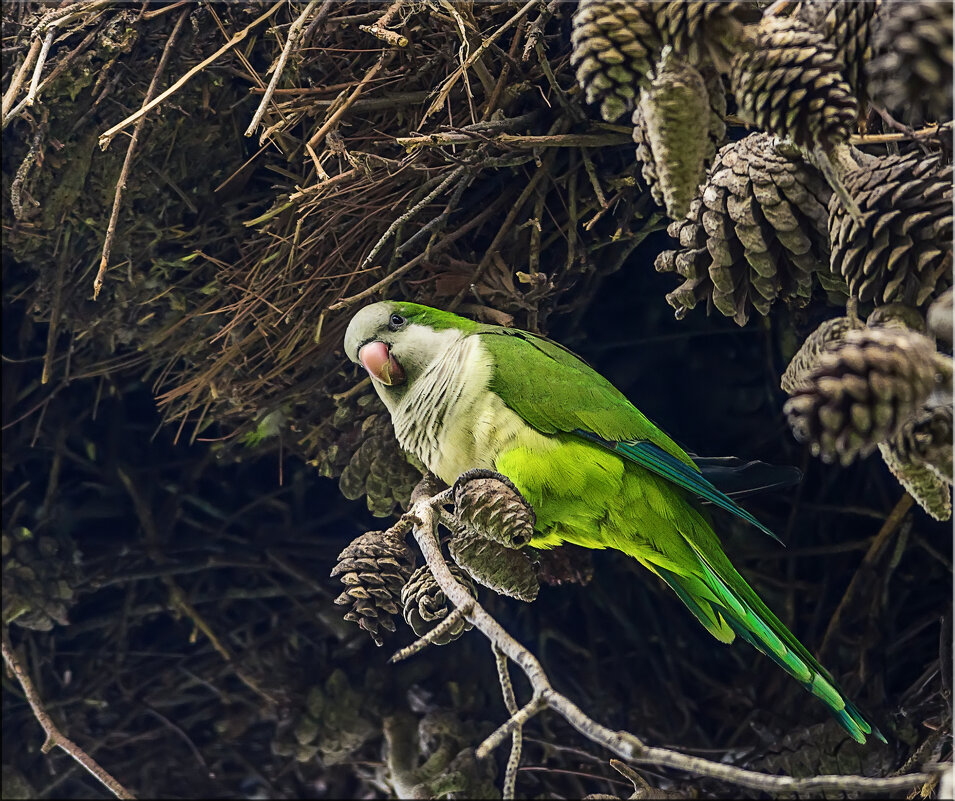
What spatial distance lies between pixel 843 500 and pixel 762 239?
2.18 feet

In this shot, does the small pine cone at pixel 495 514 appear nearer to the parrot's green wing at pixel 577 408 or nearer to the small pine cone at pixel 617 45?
the parrot's green wing at pixel 577 408

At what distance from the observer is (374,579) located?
3.15 ft

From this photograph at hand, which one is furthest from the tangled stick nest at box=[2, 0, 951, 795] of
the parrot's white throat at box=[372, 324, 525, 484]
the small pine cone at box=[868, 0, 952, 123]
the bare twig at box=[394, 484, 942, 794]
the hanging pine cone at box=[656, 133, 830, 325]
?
the bare twig at box=[394, 484, 942, 794]

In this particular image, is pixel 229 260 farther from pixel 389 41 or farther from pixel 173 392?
pixel 389 41

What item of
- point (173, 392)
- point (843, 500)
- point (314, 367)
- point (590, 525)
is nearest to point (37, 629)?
point (173, 392)

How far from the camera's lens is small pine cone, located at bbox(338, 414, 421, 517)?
1249 mm

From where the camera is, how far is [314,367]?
1.33 meters

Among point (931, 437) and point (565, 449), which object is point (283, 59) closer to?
point (565, 449)

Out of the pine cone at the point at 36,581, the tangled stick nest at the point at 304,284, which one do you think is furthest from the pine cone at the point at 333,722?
the pine cone at the point at 36,581

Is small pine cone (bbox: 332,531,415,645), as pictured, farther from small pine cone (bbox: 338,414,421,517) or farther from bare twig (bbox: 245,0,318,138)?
bare twig (bbox: 245,0,318,138)

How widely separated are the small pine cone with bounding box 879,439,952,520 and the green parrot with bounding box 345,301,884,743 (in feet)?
0.85

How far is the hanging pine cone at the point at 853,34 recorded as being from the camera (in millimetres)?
670

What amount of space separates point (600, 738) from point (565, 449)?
1.57 ft

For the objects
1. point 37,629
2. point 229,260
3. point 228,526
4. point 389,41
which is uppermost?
point 389,41
